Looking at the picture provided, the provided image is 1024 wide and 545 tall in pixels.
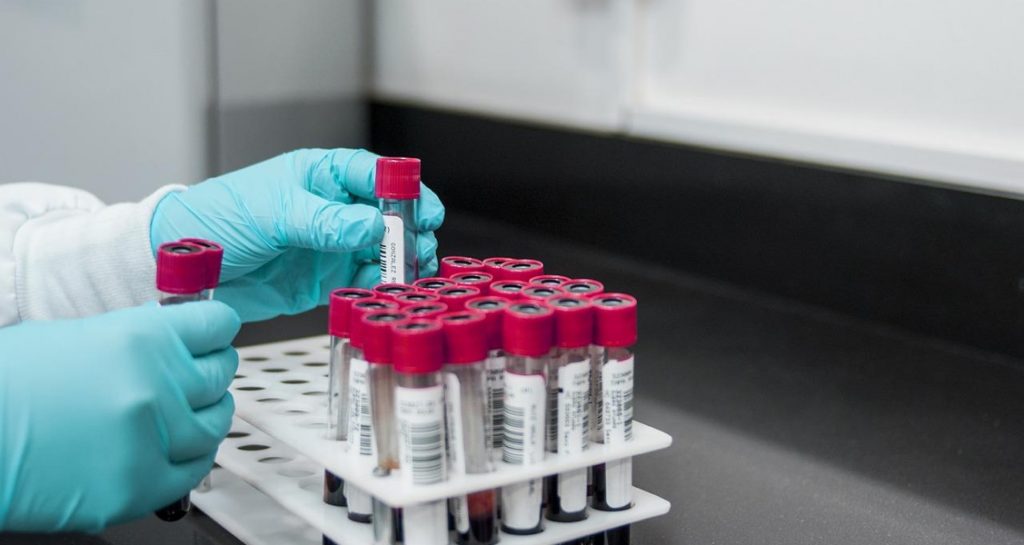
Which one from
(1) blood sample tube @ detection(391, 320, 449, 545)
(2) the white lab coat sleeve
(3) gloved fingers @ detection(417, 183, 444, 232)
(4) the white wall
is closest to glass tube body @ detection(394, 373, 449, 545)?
(1) blood sample tube @ detection(391, 320, 449, 545)

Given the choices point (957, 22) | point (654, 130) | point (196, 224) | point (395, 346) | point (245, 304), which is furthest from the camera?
point (654, 130)

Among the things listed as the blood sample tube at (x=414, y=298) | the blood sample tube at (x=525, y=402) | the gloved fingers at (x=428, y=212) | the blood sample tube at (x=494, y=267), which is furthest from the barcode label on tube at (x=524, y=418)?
the gloved fingers at (x=428, y=212)

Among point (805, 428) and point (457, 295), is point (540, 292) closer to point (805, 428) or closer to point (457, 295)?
point (457, 295)

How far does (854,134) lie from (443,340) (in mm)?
1061

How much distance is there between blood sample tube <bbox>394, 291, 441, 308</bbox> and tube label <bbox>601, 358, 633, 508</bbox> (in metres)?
0.16

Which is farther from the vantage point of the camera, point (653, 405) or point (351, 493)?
point (653, 405)

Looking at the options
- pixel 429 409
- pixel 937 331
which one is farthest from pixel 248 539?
pixel 937 331

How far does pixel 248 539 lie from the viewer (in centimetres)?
101

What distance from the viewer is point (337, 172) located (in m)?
1.30

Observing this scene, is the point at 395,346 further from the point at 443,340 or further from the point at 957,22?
the point at 957,22

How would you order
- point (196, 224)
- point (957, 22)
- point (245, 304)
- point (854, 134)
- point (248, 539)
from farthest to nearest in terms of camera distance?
1. point (854, 134)
2. point (957, 22)
3. point (245, 304)
4. point (196, 224)
5. point (248, 539)

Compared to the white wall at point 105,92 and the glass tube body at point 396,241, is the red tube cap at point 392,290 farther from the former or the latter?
the white wall at point 105,92

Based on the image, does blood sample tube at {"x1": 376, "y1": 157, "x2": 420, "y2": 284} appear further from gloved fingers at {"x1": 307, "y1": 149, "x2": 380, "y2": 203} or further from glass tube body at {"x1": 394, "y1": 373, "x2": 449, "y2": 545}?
glass tube body at {"x1": 394, "y1": 373, "x2": 449, "y2": 545}

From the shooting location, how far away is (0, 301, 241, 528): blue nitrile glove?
0.91 m
